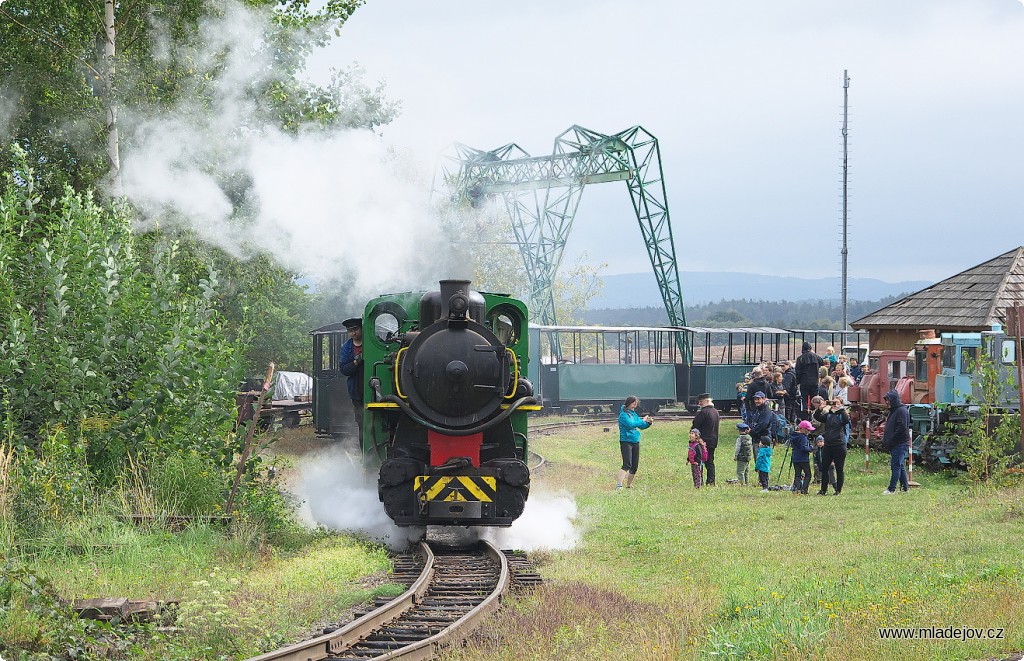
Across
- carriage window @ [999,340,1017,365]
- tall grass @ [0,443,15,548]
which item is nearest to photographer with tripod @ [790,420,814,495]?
carriage window @ [999,340,1017,365]

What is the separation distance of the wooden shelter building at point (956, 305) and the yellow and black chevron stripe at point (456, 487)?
669 inches

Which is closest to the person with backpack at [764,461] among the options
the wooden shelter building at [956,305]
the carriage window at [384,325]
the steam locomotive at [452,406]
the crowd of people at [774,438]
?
the crowd of people at [774,438]

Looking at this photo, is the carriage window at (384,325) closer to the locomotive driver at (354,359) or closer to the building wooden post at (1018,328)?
the locomotive driver at (354,359)

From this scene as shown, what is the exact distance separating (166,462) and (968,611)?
715 cm

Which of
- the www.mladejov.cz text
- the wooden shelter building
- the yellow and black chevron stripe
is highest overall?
the wooden shelter building

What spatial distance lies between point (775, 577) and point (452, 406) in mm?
3285

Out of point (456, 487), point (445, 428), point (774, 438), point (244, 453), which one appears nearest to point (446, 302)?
point (445, 428)

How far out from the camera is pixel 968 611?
22.2ft

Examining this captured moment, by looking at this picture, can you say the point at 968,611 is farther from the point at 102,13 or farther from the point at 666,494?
the point at 102,13

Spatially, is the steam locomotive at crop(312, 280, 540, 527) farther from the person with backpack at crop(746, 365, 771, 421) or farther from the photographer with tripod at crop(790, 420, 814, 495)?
the person with backpack at crop(746, 365, 771, 421)

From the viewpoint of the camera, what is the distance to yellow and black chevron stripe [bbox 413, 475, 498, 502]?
996 centimetres

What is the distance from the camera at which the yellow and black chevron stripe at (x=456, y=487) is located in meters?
9.96

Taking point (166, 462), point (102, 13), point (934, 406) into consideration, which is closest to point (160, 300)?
point (166, 462)

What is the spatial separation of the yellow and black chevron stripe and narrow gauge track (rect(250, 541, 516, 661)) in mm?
497
